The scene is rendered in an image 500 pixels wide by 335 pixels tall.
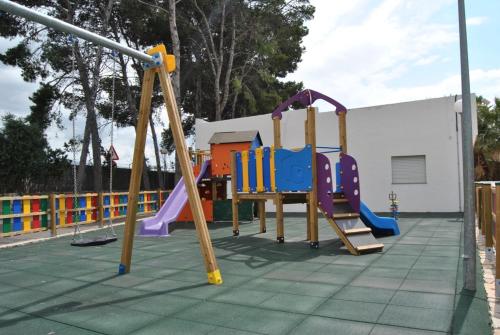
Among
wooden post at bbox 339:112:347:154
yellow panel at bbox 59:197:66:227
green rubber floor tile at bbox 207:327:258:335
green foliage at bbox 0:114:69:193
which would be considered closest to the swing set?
green rubber floor tile at bbox 207:327:258:335

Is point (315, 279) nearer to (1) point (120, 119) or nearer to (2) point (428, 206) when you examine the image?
(2) point (428, 206)

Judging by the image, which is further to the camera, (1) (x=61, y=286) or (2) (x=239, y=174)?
(2) (x=239, y=174)

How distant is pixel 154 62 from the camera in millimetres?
5910

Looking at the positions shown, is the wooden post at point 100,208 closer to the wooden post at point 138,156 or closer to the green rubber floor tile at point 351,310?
the wooden post at point 138,156

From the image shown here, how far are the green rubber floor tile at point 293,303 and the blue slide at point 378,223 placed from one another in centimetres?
534

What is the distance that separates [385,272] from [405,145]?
10.4m

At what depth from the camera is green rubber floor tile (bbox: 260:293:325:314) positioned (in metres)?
A: 4.22

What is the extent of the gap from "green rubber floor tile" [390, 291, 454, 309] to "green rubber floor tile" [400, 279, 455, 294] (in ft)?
0.58

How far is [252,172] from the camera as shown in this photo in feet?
32.4

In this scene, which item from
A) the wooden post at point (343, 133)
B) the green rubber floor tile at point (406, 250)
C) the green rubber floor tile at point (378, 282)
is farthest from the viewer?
the wooden post at point (343, 133)

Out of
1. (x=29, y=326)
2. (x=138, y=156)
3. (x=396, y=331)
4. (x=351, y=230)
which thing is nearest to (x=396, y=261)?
(x=351, y=230)

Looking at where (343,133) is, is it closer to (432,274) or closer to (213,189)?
(432,274)

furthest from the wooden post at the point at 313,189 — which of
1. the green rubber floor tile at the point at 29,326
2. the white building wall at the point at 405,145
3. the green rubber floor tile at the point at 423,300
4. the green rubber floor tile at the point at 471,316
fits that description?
the white building wall at the point at 405,145

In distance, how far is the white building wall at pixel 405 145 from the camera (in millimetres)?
14359
